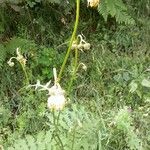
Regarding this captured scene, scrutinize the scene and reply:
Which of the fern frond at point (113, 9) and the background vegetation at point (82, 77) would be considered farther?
the fern frond at point (113, 9)

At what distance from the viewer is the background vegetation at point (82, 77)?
114 inches

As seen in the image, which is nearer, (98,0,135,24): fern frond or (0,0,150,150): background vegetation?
(0,0,150,150): background vegetation

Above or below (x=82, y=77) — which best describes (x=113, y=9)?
above

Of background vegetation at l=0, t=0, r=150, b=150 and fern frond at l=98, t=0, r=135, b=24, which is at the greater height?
fern frond at l=98, t=0, r=135, b=24

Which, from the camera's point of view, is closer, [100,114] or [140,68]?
[100,114]

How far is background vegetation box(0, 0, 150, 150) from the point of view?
2.90 meters

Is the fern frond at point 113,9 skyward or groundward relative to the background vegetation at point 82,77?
skyward

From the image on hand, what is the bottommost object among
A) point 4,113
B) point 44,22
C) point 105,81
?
point 4,113

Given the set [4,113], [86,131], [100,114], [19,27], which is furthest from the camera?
[19,27]

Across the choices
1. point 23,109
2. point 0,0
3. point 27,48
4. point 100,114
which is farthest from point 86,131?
point 0,0

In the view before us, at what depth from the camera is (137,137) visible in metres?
3.00

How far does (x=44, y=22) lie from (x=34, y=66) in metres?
0.50

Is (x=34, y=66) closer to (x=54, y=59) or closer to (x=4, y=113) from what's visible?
(x=54, y=59)

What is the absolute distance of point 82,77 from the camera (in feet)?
11.6
